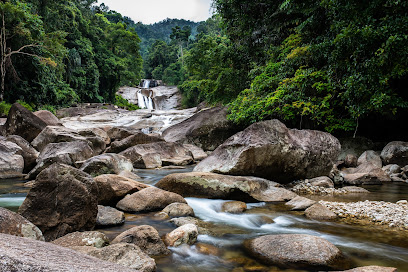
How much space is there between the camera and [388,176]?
7.34 m

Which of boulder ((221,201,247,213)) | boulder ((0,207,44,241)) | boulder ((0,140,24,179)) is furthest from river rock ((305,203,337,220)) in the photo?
boulder ((0,140,24,179))

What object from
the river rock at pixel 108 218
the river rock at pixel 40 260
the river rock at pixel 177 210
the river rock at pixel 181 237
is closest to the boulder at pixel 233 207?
the river rock at pixel 177 210

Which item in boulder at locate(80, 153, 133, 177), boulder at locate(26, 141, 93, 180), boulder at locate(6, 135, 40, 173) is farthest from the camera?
boulder at locate(6, 135, 40, 173)

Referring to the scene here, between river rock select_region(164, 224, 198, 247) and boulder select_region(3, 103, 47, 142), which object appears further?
boulder select_region(3, 103, 47, 142)

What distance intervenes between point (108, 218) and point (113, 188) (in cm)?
85

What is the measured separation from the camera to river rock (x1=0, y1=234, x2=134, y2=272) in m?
1.16

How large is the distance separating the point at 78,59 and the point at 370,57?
99.4ft

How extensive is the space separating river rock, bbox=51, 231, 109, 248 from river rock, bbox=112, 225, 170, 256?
0.14 meters

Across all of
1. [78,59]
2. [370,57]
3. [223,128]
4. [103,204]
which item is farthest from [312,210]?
[78,59]

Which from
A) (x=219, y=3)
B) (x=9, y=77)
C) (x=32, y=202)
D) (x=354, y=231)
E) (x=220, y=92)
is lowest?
(x=354, y=231)

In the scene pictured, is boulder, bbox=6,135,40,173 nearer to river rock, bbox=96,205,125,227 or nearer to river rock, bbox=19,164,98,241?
river rock, bbox=96,205,125,227

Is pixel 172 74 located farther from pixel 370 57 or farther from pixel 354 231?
pixel 354 231

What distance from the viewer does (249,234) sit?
373cm

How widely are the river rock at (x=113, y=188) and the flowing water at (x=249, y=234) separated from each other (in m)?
0.53
